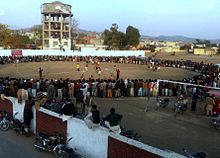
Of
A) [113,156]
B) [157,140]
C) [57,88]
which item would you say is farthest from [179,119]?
[113,156]

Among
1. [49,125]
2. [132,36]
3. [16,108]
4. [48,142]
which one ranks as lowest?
[48,142]

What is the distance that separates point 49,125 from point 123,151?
442 centimetres

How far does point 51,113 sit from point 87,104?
14.7ft

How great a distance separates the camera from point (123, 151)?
10.4 m

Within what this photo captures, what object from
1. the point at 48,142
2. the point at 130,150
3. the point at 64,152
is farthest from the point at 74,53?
the point at 130,150

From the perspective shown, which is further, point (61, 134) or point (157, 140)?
point (157, 140)

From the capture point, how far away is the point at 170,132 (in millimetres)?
16234

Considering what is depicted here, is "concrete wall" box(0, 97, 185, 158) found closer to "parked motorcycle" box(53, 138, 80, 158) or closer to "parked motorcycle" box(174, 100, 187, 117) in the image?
"parked motorcycle" box(53, 138, 80, 158)

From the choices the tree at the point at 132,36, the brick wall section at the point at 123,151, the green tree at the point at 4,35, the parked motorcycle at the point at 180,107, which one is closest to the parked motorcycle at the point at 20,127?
the brick wall section at the point at 123,151

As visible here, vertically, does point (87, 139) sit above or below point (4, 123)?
above

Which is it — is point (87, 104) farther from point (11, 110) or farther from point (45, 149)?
point (45, 149)

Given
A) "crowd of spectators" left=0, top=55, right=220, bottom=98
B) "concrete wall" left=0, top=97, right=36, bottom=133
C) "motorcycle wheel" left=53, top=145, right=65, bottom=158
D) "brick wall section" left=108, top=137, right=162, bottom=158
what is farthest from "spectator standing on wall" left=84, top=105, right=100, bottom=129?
"crowd of spectators" left=0, top=55, right=220, bottom=98

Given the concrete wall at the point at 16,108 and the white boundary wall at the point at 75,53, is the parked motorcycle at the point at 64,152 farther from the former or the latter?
the white boundary wall at the point at 75,53

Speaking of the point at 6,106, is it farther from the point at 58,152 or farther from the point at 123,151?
the point at 123,151
